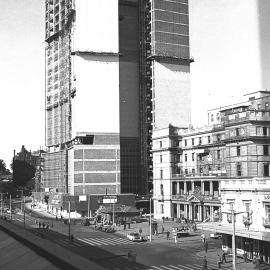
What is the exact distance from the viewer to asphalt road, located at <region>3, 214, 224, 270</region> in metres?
59.9

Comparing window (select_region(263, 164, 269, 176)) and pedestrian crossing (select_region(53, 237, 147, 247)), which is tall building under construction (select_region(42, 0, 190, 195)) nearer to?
pedestrian crossing (select_region(53, 237, 147, 247))

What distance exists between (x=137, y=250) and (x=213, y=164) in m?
47.8

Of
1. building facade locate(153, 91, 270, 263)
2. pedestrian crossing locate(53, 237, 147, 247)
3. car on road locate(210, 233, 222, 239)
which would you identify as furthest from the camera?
car on road locate(210, 233, 222, 239)

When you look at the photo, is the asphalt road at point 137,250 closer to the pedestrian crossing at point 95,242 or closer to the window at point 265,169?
the pedestrian crossing at point 95,242

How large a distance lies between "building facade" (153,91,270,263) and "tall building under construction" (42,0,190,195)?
20678 millimetres

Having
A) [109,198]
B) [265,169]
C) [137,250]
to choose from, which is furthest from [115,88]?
[137,250]

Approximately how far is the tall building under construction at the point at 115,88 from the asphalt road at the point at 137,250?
50135 millimetres

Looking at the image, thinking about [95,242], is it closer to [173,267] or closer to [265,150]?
[173,267]

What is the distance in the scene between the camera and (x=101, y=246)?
7675 centimetres

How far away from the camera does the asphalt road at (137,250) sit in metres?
59.9

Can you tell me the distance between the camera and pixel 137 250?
7219 centimetres

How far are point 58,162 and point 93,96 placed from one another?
98.3ft

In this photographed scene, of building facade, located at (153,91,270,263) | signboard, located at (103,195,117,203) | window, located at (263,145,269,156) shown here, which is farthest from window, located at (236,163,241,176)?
signboard, located at (103,195,117,203)

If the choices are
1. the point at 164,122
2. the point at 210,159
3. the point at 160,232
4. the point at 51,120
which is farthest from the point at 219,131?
the point at 51,120
